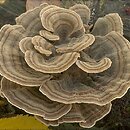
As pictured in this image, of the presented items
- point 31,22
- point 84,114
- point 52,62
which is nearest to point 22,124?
point 84,114

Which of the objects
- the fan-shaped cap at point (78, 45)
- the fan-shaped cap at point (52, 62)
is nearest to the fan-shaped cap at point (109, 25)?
the fan-shaped cap at point (78, 45)

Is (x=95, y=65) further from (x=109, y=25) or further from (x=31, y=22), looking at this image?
(x=31, y=22)

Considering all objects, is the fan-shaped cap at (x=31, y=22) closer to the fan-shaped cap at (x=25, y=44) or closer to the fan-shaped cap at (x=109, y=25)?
the fan-shaped cap at (x=25, y=44)

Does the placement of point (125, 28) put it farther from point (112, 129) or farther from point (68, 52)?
point (68, 52)

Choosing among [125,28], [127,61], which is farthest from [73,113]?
[125,28]

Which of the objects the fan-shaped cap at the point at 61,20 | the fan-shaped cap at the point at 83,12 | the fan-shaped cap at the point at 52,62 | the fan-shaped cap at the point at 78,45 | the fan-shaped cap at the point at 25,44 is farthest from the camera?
the fan-shaped cap at the point at 83,12

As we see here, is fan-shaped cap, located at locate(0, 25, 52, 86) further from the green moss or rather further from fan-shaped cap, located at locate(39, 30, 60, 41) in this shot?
the green moss
